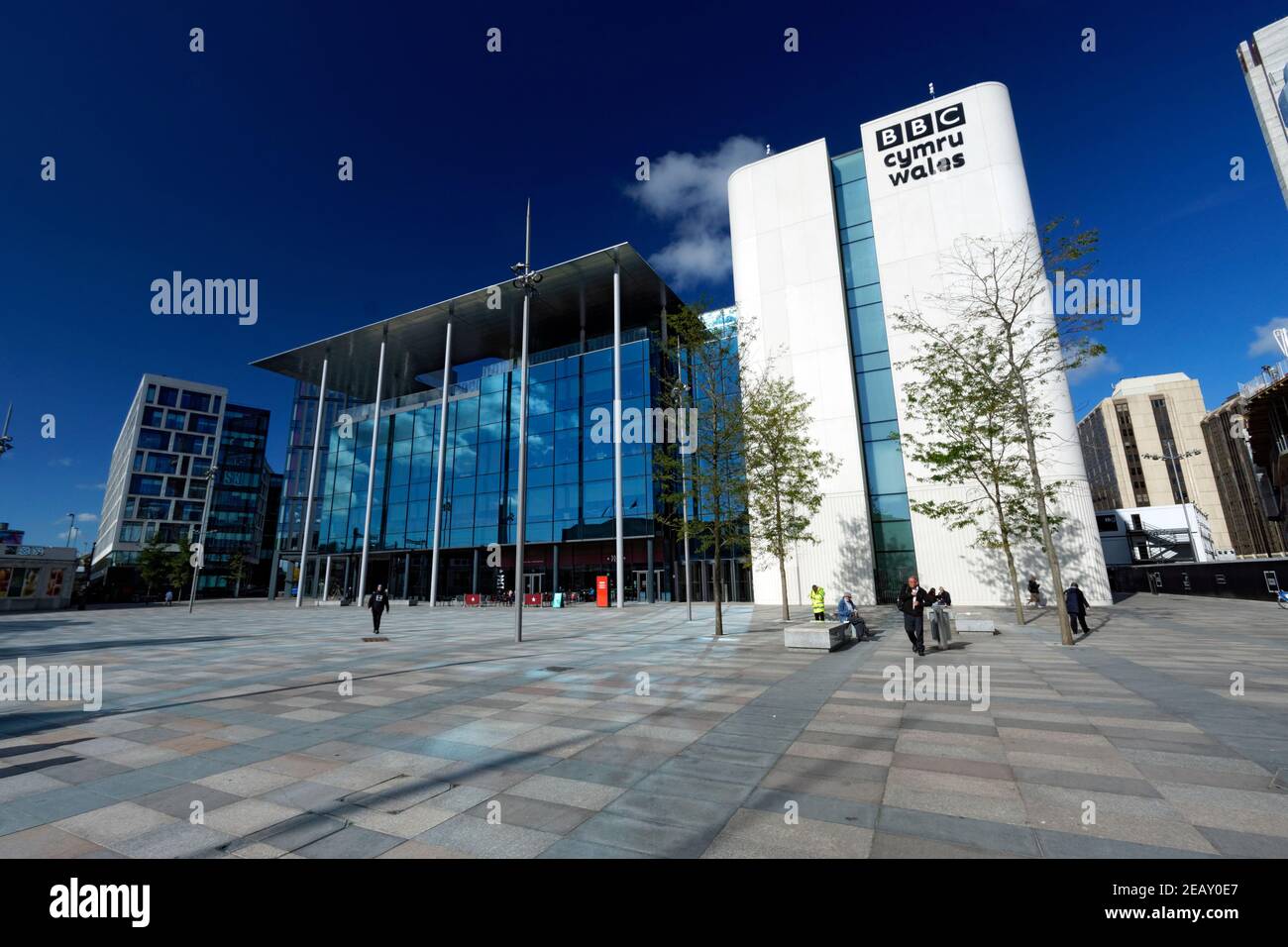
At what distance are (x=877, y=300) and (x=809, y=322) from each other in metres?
3.97

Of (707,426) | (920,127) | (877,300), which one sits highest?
(920,127)

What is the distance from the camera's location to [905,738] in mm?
6332

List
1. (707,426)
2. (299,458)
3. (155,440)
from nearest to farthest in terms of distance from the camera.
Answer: (707,426) → (299,458) → (155,440)

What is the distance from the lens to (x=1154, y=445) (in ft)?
320

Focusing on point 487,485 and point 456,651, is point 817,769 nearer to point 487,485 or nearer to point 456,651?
point 456,651

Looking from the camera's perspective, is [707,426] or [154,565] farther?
[154,565]

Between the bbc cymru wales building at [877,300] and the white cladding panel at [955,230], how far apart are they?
65 millimetres

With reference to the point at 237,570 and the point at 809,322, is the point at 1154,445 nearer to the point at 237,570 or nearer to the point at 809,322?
the point at 809,322

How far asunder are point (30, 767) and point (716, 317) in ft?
77.3

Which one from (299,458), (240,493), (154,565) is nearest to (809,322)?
(299,458)

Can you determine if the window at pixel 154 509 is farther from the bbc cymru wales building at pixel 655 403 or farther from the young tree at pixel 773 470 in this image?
the young tree at pixel 773 470

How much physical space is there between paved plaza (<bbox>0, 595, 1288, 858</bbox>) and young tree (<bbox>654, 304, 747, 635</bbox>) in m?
7.25

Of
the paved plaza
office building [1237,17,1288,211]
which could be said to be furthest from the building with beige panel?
the paved plaza
